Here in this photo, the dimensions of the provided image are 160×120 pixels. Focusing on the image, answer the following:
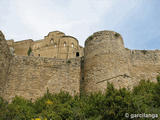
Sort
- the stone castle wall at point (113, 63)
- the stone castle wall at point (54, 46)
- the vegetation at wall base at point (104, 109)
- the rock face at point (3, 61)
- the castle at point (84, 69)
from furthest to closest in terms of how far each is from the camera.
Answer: the stone castle wall at point (54, 46) → the rock face at point (3, 61) → the castle at point (84, 69) → the stone castle wall at point (113, 63) → the vegetation at wall base at point (104, 109)

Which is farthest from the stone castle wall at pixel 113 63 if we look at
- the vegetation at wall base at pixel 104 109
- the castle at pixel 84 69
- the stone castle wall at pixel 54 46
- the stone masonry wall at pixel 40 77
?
Result: the stone castle wall at pixel 54 46

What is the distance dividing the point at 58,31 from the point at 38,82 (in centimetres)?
2390

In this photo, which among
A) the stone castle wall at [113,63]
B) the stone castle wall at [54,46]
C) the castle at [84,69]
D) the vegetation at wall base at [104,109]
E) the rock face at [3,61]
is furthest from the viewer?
the stone castle wall at [54,46]

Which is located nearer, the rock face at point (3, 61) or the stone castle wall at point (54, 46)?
the rock face at point (3, 61)

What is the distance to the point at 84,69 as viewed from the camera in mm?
10953

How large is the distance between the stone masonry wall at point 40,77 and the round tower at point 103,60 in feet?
3.74

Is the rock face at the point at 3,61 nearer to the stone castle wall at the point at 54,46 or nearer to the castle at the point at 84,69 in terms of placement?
the castle at the point at 84,69

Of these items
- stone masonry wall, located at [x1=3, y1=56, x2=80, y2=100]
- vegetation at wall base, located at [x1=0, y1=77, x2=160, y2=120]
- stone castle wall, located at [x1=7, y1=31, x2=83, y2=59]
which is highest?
stone castle wall, located at [x1=7, y1=31, x2=83, y2=59]

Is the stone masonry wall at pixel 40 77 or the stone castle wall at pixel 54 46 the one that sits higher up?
the stone castle wall at pixel 54 46

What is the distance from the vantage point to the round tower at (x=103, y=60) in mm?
9625

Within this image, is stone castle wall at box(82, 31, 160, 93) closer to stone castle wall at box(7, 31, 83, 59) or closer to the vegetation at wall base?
the vegetation at wall base

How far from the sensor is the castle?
986 centimetres

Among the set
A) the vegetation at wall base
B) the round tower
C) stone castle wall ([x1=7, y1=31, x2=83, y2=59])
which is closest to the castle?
the round tower

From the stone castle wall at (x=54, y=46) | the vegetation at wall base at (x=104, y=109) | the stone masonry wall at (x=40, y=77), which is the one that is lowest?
the vegetation at wall base at (x=104, y=109)
